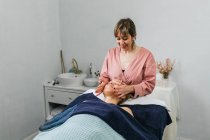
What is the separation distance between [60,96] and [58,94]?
0.10 feet

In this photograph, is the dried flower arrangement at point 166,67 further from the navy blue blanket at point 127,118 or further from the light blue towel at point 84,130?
the light blue towel at point 84,130

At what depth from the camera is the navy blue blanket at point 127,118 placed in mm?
1281

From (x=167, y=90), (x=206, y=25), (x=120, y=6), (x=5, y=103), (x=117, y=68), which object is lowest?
(x=5, y=103)

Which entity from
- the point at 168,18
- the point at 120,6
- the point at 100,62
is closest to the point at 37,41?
the point at 100,62

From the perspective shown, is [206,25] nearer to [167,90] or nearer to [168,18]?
[168,18]

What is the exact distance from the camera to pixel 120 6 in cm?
246

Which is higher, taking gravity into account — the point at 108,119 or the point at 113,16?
the point at 113,16

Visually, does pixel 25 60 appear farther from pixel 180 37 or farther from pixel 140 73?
pixel 180 37

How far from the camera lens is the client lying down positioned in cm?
114

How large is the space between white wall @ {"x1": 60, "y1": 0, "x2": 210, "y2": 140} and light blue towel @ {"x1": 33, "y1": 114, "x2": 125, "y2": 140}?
1269 millimetres

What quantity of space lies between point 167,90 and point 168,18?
69 cm

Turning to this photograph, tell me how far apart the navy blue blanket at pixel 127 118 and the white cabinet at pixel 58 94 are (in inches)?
39.2

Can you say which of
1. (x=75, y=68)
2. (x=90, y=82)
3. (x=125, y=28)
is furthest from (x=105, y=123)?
(x=75, y=68)

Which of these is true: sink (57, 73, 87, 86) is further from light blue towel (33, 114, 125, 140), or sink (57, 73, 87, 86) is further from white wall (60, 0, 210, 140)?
light blue towel (33, 114, 125, 140)
